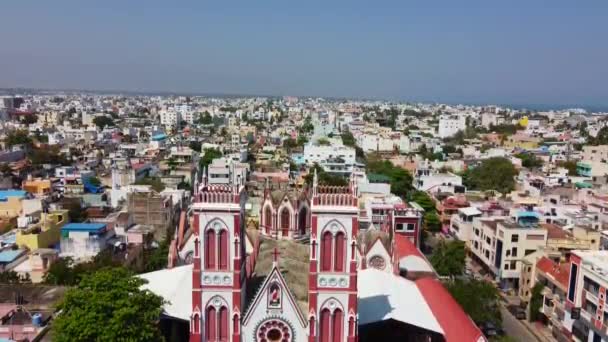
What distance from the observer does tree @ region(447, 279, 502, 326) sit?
30766 mm

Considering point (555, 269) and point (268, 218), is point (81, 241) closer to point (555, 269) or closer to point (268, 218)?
point (268, 218)

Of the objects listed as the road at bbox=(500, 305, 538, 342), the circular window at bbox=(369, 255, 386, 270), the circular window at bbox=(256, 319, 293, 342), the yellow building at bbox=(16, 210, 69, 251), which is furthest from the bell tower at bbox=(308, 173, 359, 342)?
the yellow building at bbox=(16, 210, 69, 251)

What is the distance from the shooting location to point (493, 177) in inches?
2803

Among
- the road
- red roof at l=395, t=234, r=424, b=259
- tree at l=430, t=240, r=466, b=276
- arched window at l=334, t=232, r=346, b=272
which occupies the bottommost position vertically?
the road

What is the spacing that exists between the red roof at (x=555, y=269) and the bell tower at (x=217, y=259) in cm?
A: 2233

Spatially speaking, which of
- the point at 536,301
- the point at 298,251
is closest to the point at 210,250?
the point at 298,251

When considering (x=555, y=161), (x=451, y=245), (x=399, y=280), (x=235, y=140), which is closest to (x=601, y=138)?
(x=555, y=161)

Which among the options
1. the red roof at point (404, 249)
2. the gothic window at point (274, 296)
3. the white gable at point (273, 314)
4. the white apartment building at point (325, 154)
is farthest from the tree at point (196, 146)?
the gothic window at point (274, 296)

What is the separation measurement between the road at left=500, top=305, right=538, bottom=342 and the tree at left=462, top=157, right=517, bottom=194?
114ft

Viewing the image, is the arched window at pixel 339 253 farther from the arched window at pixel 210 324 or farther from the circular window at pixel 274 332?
the arched window at pixel 210 324

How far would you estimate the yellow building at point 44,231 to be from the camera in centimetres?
3938

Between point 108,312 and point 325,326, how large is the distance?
9.03 meters

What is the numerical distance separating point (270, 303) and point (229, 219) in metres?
3.87

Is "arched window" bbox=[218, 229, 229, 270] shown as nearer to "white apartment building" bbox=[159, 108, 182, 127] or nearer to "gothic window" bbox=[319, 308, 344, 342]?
"gothic window" bbox=[319, 308, 344, 342]
